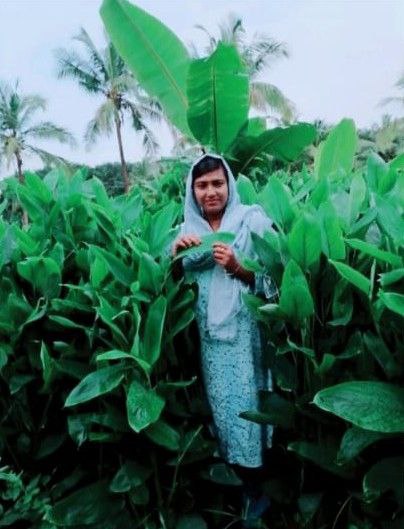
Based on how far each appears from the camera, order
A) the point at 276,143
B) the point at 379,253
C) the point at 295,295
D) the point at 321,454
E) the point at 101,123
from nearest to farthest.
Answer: the point at 379,253 < the point at 295,295 < the point at 321,454 < the point at 276,143 < the point at 101,123

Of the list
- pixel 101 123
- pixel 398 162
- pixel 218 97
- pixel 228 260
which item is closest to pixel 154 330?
pixel 228 260

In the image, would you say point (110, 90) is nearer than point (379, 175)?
No

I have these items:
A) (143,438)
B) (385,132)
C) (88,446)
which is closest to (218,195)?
(143,438)

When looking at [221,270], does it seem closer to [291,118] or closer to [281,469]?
[281,469]

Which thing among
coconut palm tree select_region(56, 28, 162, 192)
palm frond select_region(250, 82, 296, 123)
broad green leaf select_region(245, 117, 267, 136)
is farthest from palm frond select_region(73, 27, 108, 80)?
broad green leaf select_region(245, 117, 267, 136)

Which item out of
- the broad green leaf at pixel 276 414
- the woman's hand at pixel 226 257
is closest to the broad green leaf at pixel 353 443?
the broad green leaf at pixel 276 414

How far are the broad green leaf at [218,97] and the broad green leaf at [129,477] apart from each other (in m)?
2.40

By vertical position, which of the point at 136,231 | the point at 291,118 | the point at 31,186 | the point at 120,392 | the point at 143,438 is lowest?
the point at 143,438

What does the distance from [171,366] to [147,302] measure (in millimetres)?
326

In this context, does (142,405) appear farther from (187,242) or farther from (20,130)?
(20,130)

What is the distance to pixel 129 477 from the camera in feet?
6.41

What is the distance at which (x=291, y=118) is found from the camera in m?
20.9

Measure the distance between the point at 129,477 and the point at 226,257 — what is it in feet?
2.68

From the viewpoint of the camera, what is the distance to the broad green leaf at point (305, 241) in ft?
5.49
